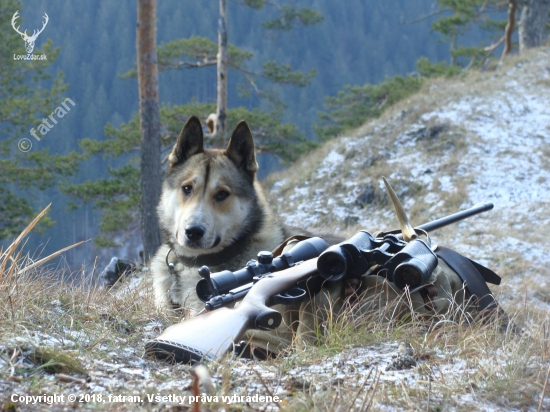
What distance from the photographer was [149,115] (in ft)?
36.0

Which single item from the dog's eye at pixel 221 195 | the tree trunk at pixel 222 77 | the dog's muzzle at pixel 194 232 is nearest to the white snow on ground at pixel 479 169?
the tree trunk at pixel 222 77

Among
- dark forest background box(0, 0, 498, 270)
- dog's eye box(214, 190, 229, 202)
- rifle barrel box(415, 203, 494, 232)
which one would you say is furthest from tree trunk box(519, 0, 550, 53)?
dark forest background box(0, 0, 498, 270)

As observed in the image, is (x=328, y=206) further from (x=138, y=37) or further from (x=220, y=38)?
(x=220, y=38)

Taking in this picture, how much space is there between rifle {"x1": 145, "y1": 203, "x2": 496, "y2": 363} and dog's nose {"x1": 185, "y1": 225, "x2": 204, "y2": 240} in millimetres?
1058

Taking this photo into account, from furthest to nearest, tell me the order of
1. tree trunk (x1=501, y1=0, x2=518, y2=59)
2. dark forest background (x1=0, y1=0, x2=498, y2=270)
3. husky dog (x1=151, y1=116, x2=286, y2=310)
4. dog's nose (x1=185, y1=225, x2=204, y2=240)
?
dark forest background (x1=0, y1=0, x2=498, y2=270) < tree trunk (x1=501, y1=0, x2=518, y2=59) < husky dog (x1=151, y1=116, x2=286, y2=310) < dog's nose (x1=185, y1=225, x2=204, y2=240)

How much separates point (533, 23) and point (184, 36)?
37.8 m

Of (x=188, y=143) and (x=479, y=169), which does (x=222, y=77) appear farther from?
(x=188, y=143)

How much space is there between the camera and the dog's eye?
4535 millimetres

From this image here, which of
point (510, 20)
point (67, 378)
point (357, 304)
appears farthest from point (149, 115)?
point (510, 20)


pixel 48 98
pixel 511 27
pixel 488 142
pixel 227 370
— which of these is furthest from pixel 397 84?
pixel 227 370

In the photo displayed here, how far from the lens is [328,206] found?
1311cm

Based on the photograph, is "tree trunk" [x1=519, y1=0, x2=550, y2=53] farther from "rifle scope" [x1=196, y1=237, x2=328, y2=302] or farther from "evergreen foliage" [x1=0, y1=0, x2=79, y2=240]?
"rifle scope" [x1=196, y1=237, x2=328, y2=302]

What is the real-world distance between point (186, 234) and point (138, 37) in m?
7.88

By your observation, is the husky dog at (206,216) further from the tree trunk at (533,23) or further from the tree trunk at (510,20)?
the tree trunk at (533,23)
